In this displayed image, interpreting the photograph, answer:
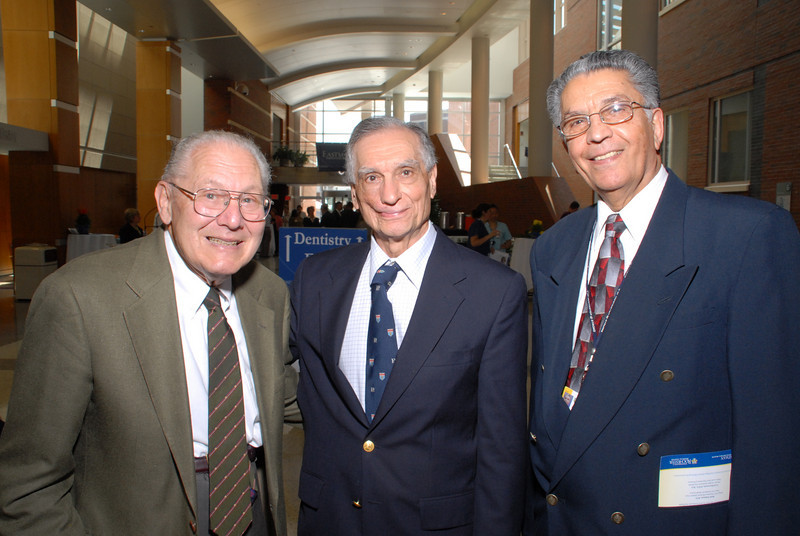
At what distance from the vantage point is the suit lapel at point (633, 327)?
138cm

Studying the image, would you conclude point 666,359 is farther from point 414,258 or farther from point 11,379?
point 11,379

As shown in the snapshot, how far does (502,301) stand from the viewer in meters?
1.63

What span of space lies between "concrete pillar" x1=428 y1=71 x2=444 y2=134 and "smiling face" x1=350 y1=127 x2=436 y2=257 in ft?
74.9

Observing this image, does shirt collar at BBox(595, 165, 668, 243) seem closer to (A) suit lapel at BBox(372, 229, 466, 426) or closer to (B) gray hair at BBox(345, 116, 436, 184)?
(A) suit lapel at BBox(372, 229, 466, 426)

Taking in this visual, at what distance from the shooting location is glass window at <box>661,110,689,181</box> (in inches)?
513

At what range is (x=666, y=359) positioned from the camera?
1367 millimetres

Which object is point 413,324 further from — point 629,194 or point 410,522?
point 629,194

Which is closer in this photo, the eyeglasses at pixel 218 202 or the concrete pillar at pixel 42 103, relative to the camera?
the eyeglasses at pixel 218 202

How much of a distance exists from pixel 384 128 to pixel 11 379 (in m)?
4.82

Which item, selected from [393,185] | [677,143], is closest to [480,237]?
[393,185]

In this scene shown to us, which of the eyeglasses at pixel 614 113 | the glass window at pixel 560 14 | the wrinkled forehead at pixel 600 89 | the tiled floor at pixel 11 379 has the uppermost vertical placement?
the glass window at pixel 560 14

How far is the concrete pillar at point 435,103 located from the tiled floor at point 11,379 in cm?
1798

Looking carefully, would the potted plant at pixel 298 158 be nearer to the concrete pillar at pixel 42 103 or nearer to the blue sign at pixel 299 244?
the concrete pillar at pixel 42 103

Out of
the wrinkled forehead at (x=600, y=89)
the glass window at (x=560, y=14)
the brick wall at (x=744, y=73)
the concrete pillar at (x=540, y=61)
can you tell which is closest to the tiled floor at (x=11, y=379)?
the wrinkled forehead at (x=600, y=89)
